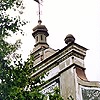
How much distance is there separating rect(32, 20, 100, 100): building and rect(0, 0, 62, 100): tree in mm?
3924

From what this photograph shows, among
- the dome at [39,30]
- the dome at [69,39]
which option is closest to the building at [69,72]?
the dome at [69,39]

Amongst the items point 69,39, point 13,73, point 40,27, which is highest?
point 40,27

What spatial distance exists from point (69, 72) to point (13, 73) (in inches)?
211

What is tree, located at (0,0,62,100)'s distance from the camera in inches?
412

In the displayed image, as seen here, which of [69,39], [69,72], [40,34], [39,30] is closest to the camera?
[69,72]

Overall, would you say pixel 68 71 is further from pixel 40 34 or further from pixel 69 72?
pixel 40 34

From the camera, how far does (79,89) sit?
15.4m

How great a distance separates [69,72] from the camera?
15984 mm

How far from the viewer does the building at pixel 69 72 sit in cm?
1541

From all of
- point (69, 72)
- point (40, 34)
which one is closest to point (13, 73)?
point (69, 72)

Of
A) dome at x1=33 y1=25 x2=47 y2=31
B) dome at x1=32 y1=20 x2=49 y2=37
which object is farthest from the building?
dome at x1=33 y1=25 x2=47 y2=31

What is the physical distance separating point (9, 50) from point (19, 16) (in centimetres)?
126

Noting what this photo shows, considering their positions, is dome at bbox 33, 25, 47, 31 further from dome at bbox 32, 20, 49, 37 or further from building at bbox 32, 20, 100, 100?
building at bbox 32, 20, 100, 100

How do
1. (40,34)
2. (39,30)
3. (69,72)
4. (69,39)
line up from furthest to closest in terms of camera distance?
(39,30), (40,34), (69,39), (69,72)
